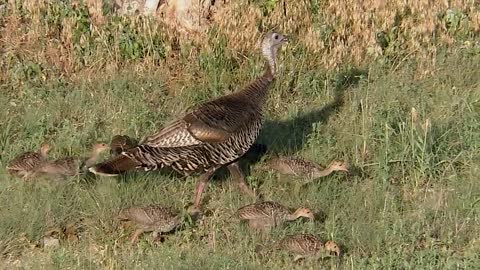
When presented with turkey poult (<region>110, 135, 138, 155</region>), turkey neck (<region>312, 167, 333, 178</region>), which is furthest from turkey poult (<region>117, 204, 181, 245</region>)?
turkey neck (<region>312, 167, 333, 178</region>)

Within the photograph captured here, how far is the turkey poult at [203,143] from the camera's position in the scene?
811 cm

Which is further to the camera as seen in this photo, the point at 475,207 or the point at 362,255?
the point at 475,207

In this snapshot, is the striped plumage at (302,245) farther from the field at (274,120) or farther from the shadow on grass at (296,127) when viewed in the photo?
the shadow on grass at (296,127)

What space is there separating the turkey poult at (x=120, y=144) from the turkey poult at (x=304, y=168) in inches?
48.6

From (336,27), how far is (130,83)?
90.1 inches

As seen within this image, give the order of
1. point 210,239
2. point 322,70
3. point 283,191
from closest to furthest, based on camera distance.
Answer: point 210,239 < point 283,191 < point 322,70

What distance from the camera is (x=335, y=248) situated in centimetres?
720

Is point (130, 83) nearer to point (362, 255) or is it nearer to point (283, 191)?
point (283, 191)

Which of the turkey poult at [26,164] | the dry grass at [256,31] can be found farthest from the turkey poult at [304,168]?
the dry grass at [256,31]

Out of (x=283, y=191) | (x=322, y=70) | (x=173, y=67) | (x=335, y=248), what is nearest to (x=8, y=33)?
(x=173, y=67)

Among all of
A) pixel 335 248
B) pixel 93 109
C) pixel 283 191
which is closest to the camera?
pixel 335 248

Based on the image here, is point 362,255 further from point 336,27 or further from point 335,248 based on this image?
point 336,27

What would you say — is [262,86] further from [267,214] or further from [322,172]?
[267,214]

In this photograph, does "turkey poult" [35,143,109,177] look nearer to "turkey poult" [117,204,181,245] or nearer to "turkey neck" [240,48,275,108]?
"turkey poult" [117,204,181,245]
